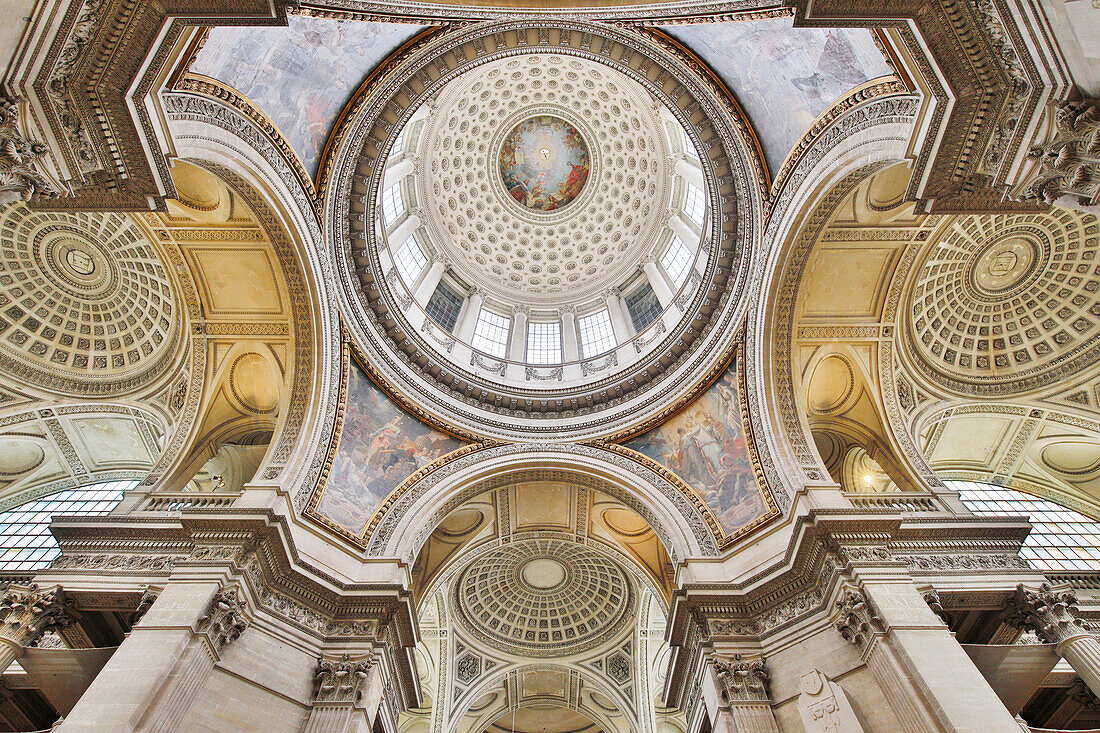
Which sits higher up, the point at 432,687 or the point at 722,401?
the point at 722,401

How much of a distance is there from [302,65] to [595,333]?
1508 centimetres

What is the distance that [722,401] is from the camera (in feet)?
51.0

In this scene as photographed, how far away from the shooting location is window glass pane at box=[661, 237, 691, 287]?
2216 cm

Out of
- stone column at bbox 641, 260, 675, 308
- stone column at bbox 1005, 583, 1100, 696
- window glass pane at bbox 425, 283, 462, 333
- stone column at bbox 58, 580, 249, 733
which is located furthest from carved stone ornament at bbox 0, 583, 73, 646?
stone column at bbox 641, 260, 675, 308

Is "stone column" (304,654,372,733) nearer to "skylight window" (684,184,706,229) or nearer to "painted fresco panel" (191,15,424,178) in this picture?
"painted fresco panel" (191,15,424,178)

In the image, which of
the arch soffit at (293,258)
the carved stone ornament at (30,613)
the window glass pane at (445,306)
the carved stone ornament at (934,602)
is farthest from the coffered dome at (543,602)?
the carved stone ornament at (30,613)

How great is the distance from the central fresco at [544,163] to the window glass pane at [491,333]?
722 centimetres

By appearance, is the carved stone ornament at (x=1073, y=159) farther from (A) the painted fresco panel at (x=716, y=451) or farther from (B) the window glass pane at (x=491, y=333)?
(B) the window glass pane at (x=491, y=333)

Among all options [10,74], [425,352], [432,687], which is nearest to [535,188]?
[425,352]

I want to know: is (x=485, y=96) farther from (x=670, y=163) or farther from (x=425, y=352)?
(x=425, y=352)

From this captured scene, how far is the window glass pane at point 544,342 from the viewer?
2334cm

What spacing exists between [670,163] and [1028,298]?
13.9m

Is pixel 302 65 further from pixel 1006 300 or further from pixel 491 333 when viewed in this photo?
pixel 1006 300

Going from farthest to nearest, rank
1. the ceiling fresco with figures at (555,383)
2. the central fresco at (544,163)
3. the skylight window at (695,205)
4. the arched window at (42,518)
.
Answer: the central fresco at (544,163) → the skylight window at (695,205) → the arched window at (42,518) → the ceiling fresco with figures at (555,383)
